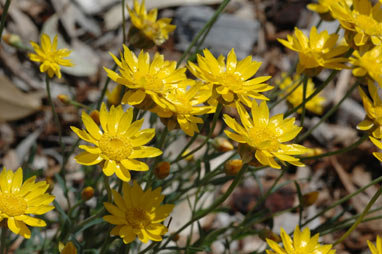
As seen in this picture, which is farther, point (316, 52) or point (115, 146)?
point (316, 52)

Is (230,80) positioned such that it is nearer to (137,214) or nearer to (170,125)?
(170,125)

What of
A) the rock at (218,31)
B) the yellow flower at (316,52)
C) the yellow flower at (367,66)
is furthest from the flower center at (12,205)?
the rock at (218,31)

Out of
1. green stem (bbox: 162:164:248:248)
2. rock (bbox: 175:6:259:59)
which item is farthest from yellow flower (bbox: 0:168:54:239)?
rock (bbox: 175:6:259:59)

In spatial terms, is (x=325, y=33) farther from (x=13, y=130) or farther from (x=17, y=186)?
(x=13, y=130)

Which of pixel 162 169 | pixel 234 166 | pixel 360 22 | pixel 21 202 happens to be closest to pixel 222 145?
pixel 234 166

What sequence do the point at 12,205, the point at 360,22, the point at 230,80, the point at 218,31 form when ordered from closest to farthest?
the point at 12,205
the point at 230,80
the point at 360,22
the point at 218,31
